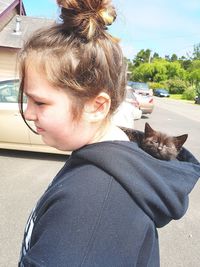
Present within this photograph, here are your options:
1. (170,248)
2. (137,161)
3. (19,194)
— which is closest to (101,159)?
(137,161)

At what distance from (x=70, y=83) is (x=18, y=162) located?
21.1 ft

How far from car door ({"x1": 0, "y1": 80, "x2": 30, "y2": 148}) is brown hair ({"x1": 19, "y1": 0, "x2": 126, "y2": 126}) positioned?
652 centimetres

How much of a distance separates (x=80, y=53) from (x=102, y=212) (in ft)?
1.43

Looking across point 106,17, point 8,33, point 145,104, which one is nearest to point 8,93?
point 106,17

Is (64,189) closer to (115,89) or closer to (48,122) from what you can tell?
(48,122)

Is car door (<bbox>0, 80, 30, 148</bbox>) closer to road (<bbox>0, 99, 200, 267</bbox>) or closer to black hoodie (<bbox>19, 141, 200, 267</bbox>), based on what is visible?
road (<bbox>0, 99, 200, 267</bbox>)

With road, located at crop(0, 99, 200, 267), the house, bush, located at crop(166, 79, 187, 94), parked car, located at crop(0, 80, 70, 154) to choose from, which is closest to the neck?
road, located at crop(0, 99, 200, 267)

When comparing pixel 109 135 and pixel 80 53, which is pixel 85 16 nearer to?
pixel 80 53

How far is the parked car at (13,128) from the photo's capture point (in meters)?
7.59

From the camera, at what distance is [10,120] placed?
7598 mm

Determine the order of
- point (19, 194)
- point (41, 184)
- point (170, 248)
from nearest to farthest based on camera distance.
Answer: point (170, 248) < point (19, 194) < point (41, 184)

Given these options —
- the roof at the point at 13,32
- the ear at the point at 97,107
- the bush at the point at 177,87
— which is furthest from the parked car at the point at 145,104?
the bush at the point at 177,87

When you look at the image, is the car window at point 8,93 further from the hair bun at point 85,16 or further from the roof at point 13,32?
the roof at point 13,32

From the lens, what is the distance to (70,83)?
1067 millimetres
